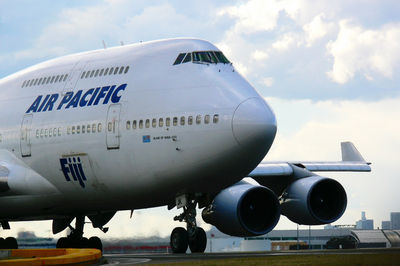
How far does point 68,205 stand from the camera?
25.7m

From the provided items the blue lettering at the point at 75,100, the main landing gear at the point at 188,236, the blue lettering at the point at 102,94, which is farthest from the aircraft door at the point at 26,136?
the main landing gear at the point at 188,236

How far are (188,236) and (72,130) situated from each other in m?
5.20

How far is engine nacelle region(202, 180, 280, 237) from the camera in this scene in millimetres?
23094

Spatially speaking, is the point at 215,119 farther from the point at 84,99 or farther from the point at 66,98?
the point at 66,98

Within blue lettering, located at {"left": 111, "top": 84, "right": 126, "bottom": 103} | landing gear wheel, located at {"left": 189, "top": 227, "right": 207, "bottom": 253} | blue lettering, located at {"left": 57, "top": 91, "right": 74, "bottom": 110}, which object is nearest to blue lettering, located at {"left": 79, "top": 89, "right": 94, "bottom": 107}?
blue lettering, located at {"left": 57, "top": 91, "right": 74, "bottom": 110}

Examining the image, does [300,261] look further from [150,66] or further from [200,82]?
[150,66]

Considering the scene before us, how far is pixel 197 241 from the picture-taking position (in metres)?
21.9

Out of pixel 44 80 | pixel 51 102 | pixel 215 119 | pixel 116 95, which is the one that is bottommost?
pixel 215 119

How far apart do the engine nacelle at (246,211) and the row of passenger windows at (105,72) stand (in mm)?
4486

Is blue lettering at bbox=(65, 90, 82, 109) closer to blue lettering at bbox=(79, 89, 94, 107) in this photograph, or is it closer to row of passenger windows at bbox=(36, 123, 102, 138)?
blue lettering at bbox=(79, 89, 94, 107)

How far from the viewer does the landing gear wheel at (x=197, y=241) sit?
2183cm

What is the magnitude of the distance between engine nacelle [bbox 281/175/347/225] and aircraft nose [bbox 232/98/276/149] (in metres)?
5.11

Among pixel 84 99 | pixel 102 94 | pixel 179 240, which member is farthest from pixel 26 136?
pixel 179 240

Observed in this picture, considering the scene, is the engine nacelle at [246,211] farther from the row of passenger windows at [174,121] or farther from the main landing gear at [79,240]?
the main landing gear at [79,240]
